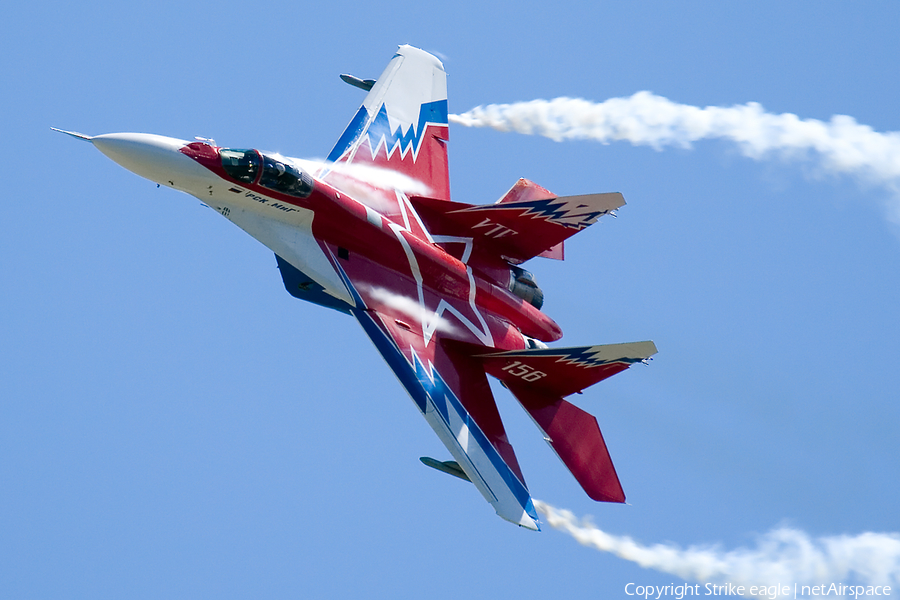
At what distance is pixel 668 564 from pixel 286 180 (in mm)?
9929

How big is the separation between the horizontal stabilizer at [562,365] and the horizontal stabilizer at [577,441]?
0.24m

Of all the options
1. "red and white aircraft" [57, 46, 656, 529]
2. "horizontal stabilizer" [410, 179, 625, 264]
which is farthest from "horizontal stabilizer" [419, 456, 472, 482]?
"horizontal stabilizer" [410, 179, 625, 264]

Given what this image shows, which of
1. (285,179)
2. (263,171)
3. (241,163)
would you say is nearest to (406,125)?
(285,179)

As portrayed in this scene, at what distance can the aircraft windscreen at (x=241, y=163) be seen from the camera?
20891 millimetres

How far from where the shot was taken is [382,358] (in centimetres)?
2194

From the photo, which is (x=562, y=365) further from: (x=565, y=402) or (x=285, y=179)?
(x=285, y=179)

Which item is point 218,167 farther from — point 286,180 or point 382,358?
point 382,358

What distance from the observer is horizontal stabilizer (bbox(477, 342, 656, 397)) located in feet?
72.1

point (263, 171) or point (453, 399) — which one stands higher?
point (263, 171)

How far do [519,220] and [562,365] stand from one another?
325cm

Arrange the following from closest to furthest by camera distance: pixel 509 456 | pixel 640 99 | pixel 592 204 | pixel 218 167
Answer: pixel 218 167 < pixel 509 456 < pixel 592 204 < pixel 640 99

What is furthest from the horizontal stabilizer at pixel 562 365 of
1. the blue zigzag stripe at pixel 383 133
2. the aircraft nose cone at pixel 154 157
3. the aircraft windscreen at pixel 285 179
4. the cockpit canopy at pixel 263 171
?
the aircraft nose cone at pixel 154 157

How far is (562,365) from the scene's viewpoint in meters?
22.7

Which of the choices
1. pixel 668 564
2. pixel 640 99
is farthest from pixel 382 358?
→ pixel 640 99
